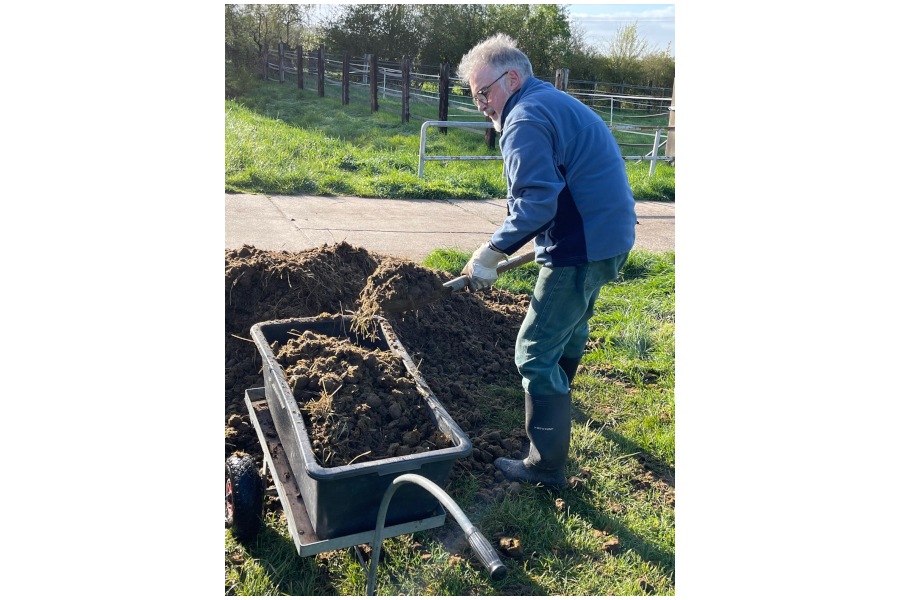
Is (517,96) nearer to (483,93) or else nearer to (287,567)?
(483,93)

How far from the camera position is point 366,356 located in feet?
9.80

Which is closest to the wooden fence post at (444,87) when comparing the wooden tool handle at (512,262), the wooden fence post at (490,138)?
the wooden fence post at (490,138)

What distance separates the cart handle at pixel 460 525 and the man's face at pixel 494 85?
184 centimetres

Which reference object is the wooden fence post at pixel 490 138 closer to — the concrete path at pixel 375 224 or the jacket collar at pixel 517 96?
the concrete path at pixel 375 224

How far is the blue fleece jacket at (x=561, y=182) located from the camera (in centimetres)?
287

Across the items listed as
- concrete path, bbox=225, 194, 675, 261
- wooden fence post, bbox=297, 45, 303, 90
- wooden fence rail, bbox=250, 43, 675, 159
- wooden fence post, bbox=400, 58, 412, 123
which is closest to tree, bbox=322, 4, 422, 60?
wooden fence rail, bbox=250, 43, 675, 159

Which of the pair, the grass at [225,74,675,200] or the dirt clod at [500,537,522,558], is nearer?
the dirt clod at [500,537,522,558]

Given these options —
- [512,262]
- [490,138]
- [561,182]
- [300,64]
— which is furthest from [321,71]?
[561,182]

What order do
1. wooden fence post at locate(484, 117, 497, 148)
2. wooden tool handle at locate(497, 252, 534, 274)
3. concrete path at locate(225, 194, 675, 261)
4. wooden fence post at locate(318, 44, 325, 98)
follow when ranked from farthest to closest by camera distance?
1. wooden fence post at locate(318, 44, 325, 98)
2. wooden fence post at locate(484, 117, 497, 148)
3. concrete path at locate(225, 194, 675, 261)
4. wooden tool handle at locate(497, 252, 534, 274)

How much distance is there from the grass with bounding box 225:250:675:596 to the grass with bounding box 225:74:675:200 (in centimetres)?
593

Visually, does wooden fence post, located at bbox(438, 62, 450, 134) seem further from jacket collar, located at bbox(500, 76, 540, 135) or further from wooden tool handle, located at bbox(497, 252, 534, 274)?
jacket collar, located at bbox(500, 76, 540, 135)

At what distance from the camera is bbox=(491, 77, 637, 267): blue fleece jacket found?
287 cm

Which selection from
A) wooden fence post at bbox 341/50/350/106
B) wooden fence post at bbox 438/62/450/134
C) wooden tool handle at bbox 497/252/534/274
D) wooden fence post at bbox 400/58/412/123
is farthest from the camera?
wooden fence post at bbox 341/50/350/106

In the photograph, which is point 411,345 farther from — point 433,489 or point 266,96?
point 266,96
